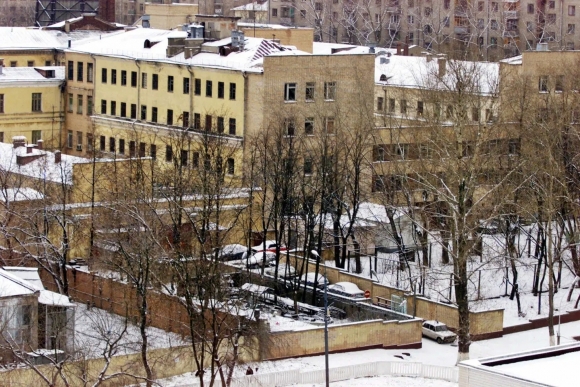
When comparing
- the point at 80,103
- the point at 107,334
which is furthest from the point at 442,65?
the point at 107,334

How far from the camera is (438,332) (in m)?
42.7

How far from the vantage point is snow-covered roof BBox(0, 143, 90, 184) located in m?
51.1

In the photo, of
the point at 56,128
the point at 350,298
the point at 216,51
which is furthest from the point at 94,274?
the point at 56,128

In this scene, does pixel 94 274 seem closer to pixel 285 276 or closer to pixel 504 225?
pixel 285 276

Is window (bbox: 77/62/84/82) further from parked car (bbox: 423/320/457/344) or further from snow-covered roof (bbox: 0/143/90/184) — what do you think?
parked car (bbox: 423/320/457/344)

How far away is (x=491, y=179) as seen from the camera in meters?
51.7

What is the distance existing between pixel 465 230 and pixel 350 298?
5.97 meters

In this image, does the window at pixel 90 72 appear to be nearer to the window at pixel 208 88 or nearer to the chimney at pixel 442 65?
the window at pixel 208 88

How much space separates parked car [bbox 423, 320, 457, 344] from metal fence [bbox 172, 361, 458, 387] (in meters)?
3.89

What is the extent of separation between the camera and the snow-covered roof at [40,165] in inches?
2013

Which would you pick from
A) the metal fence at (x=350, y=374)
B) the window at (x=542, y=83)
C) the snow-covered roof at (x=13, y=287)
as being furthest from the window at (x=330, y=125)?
the snow-covered roof at (x=13, y=287)

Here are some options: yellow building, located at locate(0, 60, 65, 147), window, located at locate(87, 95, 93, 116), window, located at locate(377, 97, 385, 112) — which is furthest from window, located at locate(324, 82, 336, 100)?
yellow building, located at locate(0, 60, 65, 147)

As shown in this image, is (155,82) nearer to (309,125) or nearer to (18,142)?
Answer: (309,125)

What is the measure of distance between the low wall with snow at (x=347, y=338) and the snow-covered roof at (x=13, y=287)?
6.82m
